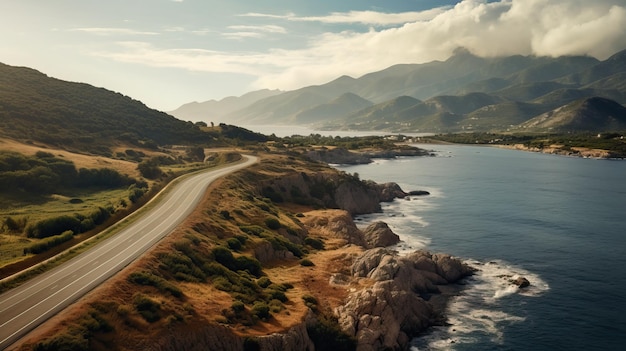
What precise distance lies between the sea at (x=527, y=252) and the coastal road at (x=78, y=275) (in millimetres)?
32381

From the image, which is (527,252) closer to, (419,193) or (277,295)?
(277,295)

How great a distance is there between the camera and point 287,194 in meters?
105

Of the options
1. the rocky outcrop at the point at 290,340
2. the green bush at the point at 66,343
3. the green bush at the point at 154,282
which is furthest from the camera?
the green bush at the point at 154,282

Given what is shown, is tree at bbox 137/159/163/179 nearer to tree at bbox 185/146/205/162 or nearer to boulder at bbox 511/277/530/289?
tree at bbox 185/146/205/162

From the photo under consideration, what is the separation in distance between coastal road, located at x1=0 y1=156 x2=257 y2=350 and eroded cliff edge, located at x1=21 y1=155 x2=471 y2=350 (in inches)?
54.3

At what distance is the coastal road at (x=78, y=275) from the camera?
31484 millimetres

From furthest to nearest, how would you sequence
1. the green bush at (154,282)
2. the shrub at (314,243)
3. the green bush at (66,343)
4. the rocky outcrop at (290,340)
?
the shrub at (314,243) → the green bush at (154,282) → the rocky outcrop at (290,340) → the green bush at (66,343)

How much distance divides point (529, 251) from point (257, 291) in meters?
51.9

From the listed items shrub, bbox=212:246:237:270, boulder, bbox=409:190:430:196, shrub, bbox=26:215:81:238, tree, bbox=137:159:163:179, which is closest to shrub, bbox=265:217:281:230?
shrub, bbox=212:246:237:270

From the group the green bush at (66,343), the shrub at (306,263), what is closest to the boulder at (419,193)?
the shrub at (306,263)

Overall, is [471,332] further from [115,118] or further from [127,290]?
[115,118]

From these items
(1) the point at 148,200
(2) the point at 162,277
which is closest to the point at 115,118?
(1) the point at 148,200

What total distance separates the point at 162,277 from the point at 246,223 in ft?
94.0

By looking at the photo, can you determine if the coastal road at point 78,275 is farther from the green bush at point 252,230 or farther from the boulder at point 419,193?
the boulder at point 419,193
